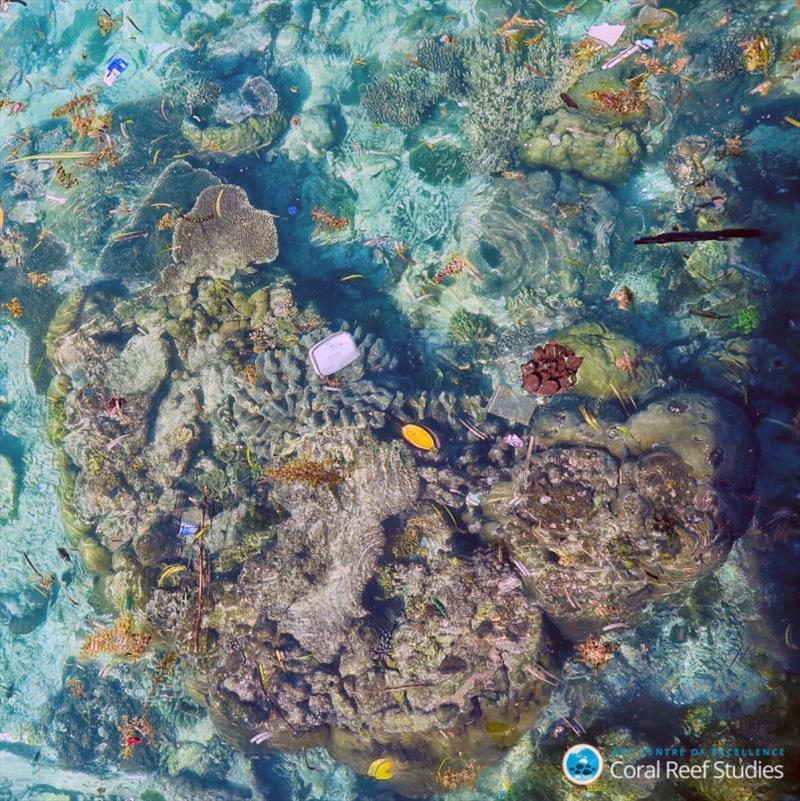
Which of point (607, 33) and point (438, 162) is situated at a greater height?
Answer: point (607, 33)

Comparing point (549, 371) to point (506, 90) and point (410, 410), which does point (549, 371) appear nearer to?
point (410, 410)

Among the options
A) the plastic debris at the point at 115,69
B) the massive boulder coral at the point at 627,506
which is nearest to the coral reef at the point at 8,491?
the plastic debris at the point at 115,69

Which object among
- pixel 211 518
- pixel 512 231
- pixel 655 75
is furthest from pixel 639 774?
pixel 655 75

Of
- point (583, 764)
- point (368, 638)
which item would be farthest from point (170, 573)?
point (583, 764)

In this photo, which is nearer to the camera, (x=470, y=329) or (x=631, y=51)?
(x=470, y=329)

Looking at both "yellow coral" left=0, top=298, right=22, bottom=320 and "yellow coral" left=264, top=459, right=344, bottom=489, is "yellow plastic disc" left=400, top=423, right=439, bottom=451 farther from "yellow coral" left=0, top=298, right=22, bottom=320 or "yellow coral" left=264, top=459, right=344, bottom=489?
"yellow coral" left=0, top=298, right=22, bottom=320

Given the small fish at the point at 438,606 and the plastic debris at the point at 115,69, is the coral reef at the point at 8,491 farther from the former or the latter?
the small fish at the point at 438,606

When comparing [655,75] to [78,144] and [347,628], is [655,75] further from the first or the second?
[78,144]

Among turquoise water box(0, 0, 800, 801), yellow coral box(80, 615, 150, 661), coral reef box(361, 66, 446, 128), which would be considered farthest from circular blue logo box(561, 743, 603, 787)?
coral reef box(361, 66, 446, 128)
